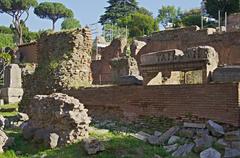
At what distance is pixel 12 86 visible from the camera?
22.5 m

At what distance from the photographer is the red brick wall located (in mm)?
9445

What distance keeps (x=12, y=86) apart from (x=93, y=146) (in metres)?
14.4

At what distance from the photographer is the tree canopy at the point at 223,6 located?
108 feet

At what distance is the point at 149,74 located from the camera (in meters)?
12.8

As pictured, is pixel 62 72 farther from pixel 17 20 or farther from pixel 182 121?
pixel 17 20

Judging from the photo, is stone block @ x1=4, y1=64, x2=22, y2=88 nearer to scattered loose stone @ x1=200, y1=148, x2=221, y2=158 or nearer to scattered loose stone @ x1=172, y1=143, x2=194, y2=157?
scattered loose stone @ x1=172, y1=143, x2=194, y2=157

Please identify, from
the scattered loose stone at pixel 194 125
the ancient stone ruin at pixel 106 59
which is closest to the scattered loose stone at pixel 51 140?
the scattered loose stone at pixel 194 125

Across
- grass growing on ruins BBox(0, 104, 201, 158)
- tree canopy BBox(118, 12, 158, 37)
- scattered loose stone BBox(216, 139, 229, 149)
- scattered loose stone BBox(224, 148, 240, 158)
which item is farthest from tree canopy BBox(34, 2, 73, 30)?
scattered loose stone BBox(224, 148, 240, 158)

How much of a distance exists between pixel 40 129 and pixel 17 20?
43777 millimetres

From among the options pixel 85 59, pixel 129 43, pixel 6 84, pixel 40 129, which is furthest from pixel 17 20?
pixel 40 129

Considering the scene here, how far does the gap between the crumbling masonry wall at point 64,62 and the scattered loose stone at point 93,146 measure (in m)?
4.94

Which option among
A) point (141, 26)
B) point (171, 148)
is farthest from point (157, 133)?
point (141, 26)

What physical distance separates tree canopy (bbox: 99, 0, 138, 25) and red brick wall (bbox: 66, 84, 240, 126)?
137ft

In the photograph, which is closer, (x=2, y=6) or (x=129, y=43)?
(x=129, y=43)
